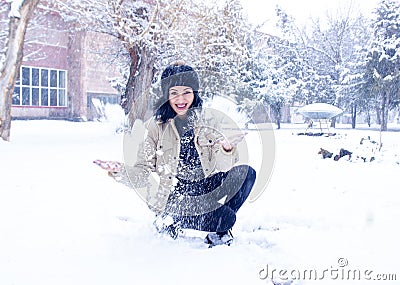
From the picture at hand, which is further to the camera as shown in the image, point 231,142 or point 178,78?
point 178,78

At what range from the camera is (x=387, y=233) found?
9.82 feet

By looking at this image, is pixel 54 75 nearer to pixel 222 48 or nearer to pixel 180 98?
pixel 222 48

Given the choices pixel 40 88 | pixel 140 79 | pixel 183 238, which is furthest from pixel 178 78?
pixel 40 88

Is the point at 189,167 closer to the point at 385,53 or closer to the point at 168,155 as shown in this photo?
the point at 168,155

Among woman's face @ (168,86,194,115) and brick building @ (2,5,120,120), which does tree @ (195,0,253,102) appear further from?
woman's face @ (168,86,194,115)

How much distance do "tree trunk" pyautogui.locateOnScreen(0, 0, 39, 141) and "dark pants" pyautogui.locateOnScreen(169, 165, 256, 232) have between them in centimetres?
658

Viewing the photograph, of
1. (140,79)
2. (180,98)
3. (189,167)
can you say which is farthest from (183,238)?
(140,79)

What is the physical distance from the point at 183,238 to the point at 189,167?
1.86ft

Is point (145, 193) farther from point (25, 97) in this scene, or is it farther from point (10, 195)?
point (25, 97)

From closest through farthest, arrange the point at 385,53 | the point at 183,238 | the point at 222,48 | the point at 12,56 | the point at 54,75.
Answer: the point at 183,238 < the point at 12,56 < the point at 222,48 < the point at 385,53 < the point at 54,75

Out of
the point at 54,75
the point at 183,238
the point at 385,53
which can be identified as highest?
the point at 385,53

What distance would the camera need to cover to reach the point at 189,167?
2.74 metres

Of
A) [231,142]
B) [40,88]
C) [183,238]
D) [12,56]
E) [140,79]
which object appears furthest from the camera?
[40,88]

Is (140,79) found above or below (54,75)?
below
